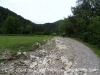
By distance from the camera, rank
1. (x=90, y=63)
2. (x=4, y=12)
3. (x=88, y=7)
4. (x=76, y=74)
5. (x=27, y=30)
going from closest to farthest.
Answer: (x=76, y=74), (x=90, y=63), (x=88, y=7), (x=27, y=30), (x=4, y=12)

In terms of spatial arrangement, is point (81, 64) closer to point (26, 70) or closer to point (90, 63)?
point (90, 63)

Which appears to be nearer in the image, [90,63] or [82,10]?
[90,63]

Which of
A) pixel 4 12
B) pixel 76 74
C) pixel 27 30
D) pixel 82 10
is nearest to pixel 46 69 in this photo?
pixel 76 74

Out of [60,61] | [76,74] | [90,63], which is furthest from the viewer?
[60,61]

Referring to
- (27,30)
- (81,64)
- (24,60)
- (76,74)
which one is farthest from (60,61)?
(27,30)

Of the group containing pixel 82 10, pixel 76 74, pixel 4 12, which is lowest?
pixel 76 74

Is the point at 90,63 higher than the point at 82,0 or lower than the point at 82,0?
lower

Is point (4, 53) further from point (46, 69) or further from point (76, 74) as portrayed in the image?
point (76, 74)

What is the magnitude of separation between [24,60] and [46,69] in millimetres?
3788

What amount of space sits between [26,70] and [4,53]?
568 centimetres

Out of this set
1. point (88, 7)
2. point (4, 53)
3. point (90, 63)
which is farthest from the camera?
point (88, 7)

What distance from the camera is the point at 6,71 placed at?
14.6 m

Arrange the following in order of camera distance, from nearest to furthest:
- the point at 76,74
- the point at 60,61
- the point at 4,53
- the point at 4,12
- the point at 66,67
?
the point at 76,74, the point at 66,67, the point at 60,61, the point at 4,53, the point at 4,12

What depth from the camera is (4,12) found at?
5600 inches
